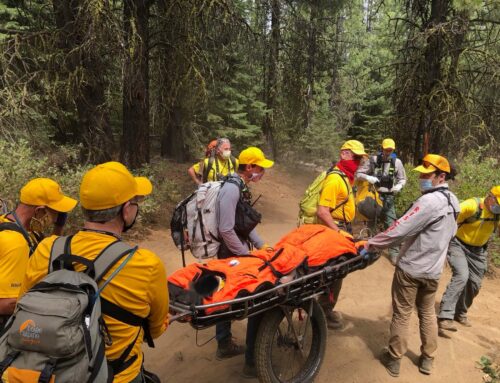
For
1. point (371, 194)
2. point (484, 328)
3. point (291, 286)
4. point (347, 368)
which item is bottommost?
point (484, 328)

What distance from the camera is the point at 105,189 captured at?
6.48 ft

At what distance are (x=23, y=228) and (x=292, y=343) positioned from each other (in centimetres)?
256

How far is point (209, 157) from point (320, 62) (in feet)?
36.8

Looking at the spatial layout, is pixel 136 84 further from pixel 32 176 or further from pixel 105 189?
pixel 105 189

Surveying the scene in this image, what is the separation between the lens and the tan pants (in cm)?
407

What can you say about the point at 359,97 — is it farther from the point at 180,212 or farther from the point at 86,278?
the point at 86,278

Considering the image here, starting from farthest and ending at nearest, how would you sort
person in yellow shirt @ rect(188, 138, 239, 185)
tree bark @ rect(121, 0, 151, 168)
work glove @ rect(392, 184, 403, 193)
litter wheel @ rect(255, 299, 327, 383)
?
tree bark @ rect(121, 0, 151, 168), work glove @ rect(392, 184, 403, 193), person in yellow shirt @ rect(188, 138, 239, 185), litter wheel @ rect(255, 299, 327, 383)

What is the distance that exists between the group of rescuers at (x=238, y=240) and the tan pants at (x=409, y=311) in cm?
1

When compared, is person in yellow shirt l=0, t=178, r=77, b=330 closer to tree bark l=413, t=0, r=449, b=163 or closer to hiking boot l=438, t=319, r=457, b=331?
hiking boot l=438, t=319, r=457, b=331

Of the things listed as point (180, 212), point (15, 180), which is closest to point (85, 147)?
point (15, 180)

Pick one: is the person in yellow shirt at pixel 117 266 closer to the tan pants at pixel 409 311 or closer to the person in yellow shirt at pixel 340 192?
the person in yellow shirt at pixel 340 192

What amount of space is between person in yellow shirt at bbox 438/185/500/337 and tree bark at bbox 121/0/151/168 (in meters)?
6.81

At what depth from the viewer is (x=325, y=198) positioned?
4.39 meters

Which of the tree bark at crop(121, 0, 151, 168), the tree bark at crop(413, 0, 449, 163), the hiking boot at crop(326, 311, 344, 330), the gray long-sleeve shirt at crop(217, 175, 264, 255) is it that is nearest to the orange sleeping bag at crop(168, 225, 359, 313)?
the gray long-sleeve shirt at crop(217, 175, 264, 255)
